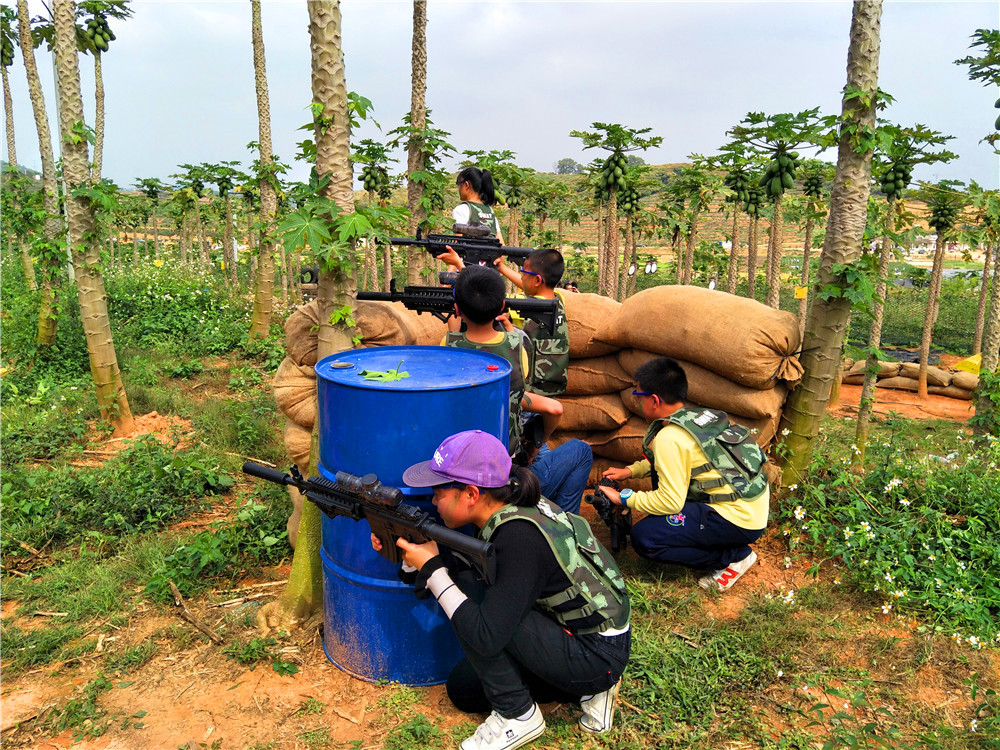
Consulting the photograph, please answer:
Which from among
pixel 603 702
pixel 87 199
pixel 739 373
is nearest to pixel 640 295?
pixel 739 373

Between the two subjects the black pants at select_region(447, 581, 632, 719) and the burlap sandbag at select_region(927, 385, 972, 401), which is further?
the burlap sandbag at select_region(927, 385, 972, 401)

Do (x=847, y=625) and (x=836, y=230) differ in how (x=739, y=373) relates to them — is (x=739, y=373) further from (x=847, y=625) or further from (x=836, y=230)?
Answer: (x=847, y=625)

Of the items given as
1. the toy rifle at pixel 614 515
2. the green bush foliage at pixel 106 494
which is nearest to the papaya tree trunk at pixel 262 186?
the green bush foliage at pixel 106 494

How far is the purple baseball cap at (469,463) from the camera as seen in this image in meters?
2.18

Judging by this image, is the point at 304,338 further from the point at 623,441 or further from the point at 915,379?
the point at 915,379

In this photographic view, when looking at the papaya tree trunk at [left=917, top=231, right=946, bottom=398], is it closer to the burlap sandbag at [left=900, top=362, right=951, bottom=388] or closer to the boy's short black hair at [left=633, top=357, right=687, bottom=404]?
the burlap sandbag at [left=900, top=362, right=951, bottom=388]

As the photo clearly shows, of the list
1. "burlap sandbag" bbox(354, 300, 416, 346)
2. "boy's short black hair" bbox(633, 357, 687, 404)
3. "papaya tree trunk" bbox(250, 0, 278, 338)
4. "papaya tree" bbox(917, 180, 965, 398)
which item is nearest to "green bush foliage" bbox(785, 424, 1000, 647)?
"boy's short black hair" bbox(633, 357, 687, 404)

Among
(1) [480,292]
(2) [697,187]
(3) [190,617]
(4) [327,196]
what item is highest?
(2) [697,187]

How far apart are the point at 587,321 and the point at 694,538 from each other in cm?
182

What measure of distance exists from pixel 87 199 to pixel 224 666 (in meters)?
4.49

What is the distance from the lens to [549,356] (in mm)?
4375

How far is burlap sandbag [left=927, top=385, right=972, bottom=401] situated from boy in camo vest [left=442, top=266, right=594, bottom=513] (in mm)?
11547

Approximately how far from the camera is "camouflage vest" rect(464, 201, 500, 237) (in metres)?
4.83

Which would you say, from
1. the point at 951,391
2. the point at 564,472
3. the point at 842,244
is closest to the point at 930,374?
the point at 951,391
